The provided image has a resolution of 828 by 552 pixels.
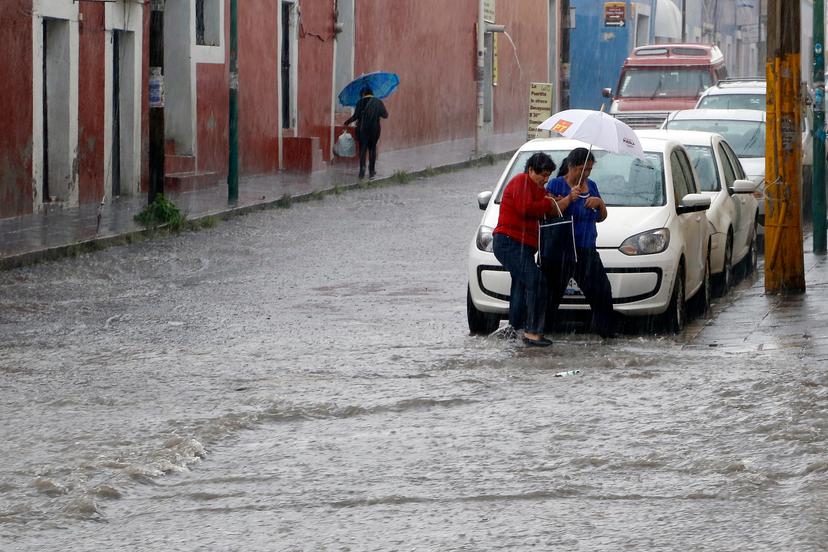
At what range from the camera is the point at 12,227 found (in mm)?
19203

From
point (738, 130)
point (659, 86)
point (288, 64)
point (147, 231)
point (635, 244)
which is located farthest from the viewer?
point (659, 86)

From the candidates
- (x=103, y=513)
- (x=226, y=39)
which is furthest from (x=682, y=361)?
(x=226, y=39)

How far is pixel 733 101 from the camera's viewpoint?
24.6 meters

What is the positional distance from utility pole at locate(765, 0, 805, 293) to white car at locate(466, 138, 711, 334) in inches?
37.0

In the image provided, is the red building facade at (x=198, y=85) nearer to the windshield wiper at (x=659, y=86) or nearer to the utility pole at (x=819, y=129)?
the windshield wiper at (x=659, y=86)

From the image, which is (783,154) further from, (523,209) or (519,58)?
(519,58)

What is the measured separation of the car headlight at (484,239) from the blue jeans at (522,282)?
1.54 ft

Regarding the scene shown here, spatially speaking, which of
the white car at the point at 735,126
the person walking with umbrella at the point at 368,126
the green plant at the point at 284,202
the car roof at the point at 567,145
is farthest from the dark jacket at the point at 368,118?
the car roof at the point at 567,145

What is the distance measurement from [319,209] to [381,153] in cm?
1315

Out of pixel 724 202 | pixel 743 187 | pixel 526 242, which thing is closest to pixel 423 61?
pixel 724 202

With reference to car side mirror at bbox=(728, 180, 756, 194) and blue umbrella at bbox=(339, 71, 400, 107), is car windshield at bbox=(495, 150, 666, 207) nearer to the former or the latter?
car side mirror at bbox=(728, 180, 756, 194)

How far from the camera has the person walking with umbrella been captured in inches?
1131

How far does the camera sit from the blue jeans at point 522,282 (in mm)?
11180

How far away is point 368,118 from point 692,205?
16.9m
